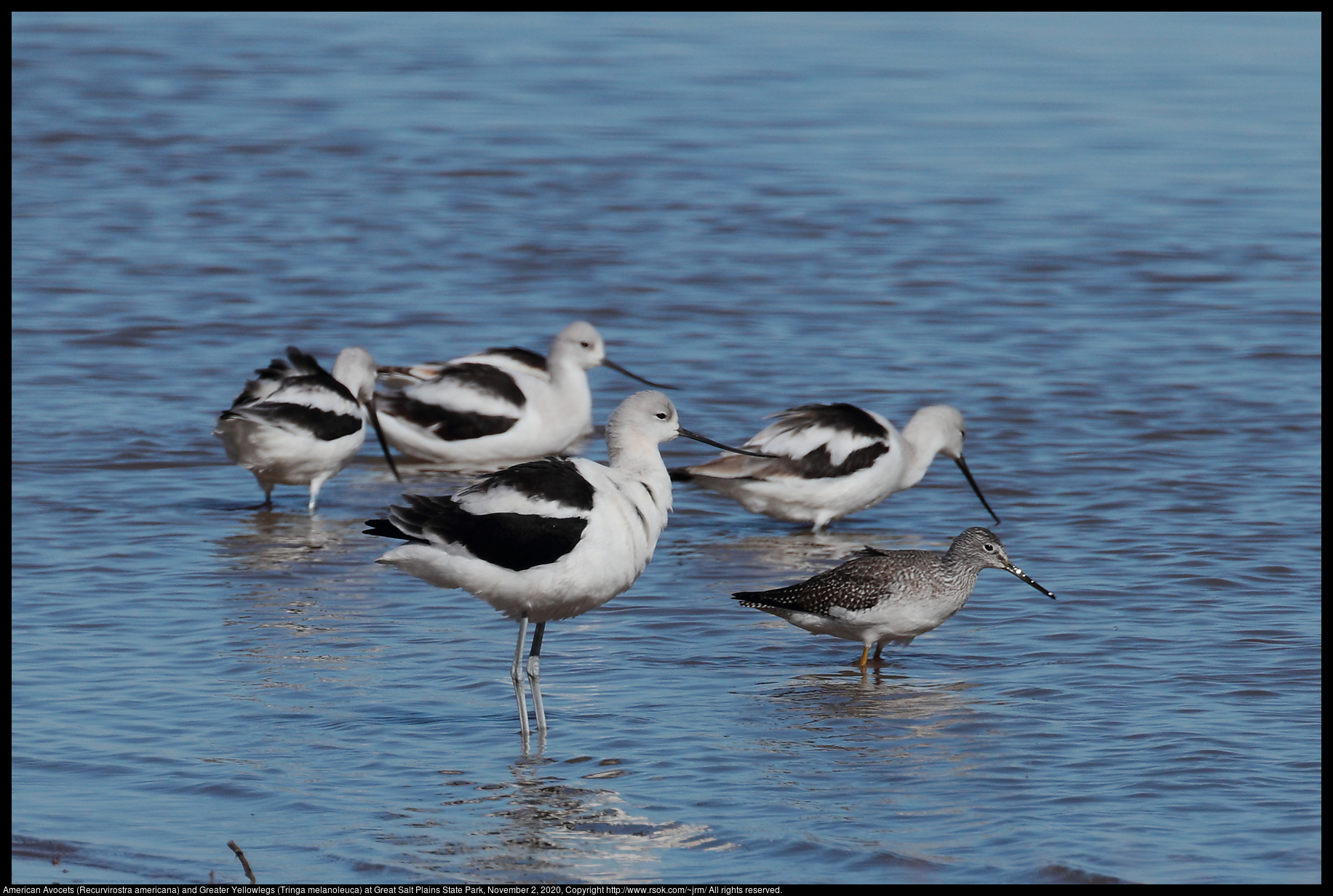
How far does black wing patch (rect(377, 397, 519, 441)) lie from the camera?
12.0 metres

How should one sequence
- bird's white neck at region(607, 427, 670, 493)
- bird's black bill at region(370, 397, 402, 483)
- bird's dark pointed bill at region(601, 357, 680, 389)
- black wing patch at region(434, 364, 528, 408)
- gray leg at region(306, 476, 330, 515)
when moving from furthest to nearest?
bird's dark pointed bill at region(601, 357, 680, 389), black wing patch at region(434, 364, 528, 408), bird's black bill at region(370, 397, 402, 483), gray leg at region(306, 476, 330, 515), bird's white neck at region(607, 427, 670, 493)

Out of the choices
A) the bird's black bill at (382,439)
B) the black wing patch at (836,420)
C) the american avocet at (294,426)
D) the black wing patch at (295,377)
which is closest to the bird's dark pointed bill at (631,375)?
the bird's black bill at (382,439)

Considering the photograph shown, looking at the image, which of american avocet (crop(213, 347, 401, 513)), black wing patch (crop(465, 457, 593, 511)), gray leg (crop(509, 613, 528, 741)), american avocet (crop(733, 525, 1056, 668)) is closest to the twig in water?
gray leg (crop(509, 613, 528, 741))

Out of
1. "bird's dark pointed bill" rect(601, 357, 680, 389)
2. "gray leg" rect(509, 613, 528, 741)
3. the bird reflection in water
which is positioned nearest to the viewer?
"gray leg" rect(509, 613, 528, 741)

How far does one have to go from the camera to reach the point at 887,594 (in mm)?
7598

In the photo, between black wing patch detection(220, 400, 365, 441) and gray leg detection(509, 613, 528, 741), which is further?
black wing patch detection(220, 400, 365, 441)

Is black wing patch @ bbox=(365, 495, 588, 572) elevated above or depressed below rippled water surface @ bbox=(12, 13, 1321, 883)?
above

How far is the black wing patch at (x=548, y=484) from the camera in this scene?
6746mm

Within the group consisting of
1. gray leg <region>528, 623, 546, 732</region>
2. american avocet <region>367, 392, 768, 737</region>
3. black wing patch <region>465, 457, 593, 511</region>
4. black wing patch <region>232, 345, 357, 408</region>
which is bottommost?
gray leg <region>528, 623, 546, 732</region>

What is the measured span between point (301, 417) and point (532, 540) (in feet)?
13.1

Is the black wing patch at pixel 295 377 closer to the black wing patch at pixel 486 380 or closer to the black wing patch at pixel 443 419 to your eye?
the black wing patch at pixel 443 419

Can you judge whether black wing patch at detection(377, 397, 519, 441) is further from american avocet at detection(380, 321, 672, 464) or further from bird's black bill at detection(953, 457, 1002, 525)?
bird's black bill at detection(953, 457, 1002, 525)

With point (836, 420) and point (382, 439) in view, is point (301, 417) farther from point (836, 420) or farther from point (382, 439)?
point (836, 420)

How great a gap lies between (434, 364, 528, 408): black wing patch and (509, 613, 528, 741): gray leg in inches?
209
